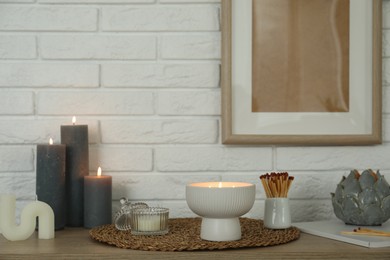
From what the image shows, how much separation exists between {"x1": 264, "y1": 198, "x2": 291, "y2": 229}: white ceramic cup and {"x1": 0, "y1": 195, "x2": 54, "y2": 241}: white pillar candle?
50 centimetres

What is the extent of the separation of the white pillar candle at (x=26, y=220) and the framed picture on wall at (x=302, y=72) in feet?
1.65

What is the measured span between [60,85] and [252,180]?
1.84 ft

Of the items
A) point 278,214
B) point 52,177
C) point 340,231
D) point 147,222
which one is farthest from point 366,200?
point 52,177

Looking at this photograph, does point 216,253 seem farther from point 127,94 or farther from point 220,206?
point 127,94

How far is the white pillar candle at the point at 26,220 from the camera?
153cm

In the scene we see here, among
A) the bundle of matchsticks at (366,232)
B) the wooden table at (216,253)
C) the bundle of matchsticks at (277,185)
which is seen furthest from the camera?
the bundle of matchsticks at (277,185)

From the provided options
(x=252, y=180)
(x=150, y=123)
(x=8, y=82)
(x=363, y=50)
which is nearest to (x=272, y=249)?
(x=252, y=180)

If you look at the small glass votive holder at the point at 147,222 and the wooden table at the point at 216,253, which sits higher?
the small glass votive holder at the point at 147,222

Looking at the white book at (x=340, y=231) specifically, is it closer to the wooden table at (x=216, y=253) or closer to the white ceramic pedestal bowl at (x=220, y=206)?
the wooden table at (x=216, y=253)

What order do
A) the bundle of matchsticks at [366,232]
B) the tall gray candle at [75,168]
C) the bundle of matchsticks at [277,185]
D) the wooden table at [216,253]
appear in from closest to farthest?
the wooden table at [216,253] → the bundle of matchsticks at [366,232] → the bundle of matchsticks at [277,185] → the tall gray candle at [75,168]

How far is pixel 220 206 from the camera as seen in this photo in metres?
1.43

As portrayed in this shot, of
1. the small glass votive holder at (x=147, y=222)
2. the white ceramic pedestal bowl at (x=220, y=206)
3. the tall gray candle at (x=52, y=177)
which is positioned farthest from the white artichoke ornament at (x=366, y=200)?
the tall gray candle at (x=52, y=177)

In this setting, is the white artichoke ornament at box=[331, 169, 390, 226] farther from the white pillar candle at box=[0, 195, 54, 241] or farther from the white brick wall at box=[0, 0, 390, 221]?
the white pillar candle at box=[0, 195, 54, 241]

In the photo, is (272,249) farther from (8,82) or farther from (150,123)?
(8,82)
